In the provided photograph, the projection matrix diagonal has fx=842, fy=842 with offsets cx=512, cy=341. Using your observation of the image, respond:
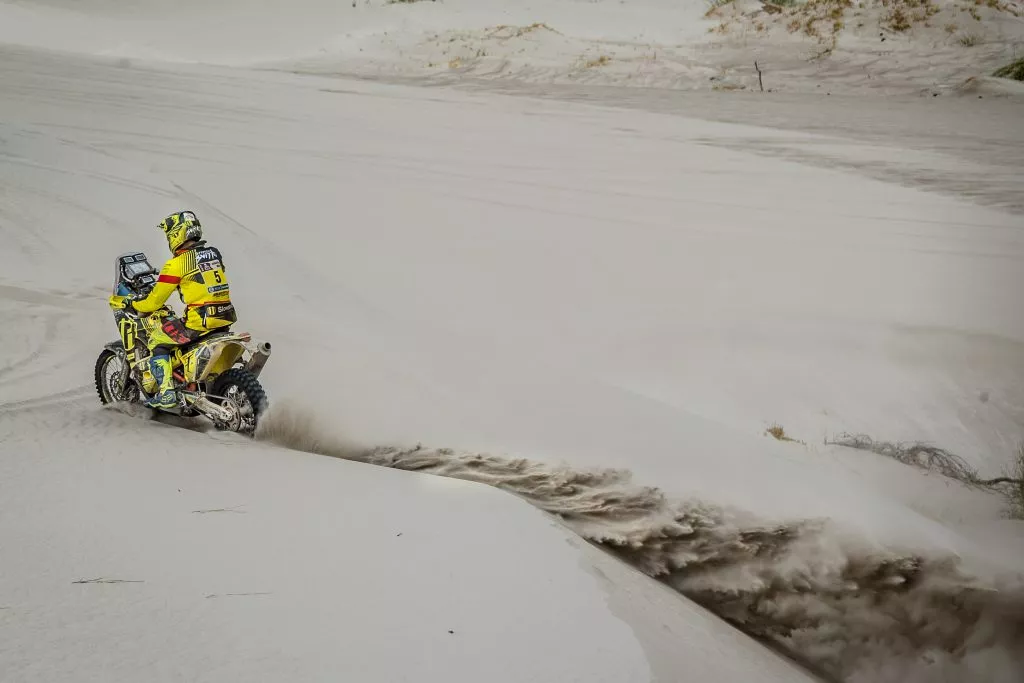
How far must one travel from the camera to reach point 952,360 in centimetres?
686

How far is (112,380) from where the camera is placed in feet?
17.7

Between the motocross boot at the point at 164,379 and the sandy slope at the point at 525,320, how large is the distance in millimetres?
369

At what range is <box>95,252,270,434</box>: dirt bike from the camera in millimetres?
4719

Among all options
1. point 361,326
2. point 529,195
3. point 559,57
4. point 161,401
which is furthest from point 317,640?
point 559,57

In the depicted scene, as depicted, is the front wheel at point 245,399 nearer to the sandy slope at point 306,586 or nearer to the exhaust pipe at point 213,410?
the exhaust pipe at point 213,410

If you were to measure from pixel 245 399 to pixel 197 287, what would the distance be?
0.71 metres

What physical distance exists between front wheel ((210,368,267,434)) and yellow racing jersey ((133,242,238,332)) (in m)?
0.37

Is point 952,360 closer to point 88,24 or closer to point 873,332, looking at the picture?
point 873,332

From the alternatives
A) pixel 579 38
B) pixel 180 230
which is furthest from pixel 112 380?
pixel 579 38

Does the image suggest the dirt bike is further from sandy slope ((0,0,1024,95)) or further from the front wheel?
sandy slope ((0,0,1024,95))

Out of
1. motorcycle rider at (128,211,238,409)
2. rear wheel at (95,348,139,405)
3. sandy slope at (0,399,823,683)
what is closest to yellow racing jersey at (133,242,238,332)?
motorcycle rider at (128,211,238,409)

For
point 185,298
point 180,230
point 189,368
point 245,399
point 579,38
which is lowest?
point 245,399

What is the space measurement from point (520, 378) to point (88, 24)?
13704 mm

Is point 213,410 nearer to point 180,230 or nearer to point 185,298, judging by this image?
point 185,298
